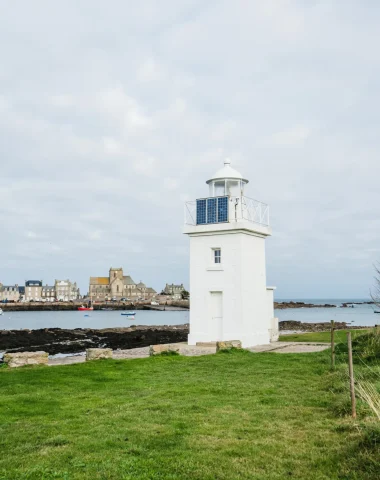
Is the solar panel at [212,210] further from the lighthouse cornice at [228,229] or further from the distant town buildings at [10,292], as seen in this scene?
the distant town buildings at [10,292]

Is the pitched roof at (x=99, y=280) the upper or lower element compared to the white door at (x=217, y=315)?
upper

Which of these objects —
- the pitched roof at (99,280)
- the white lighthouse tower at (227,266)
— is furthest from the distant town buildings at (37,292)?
the white lighthouse tower at (227,266)

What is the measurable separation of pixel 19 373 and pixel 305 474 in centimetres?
892

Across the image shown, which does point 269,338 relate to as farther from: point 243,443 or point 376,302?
point 243,443

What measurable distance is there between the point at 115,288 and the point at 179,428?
556 feet

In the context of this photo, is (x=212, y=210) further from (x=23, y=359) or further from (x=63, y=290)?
(x=63, y=290)

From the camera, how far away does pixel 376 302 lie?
11.2m

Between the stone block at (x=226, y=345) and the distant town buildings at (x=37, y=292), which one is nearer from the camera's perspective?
the stone block at (x=226, y=345)

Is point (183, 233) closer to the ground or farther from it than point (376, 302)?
farther from it

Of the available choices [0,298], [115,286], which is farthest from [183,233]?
[0,298]

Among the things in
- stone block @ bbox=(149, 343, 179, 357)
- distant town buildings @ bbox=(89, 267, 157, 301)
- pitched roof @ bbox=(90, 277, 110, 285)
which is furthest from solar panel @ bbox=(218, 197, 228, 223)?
pitched roof @ bbox=(90, 277, 110, 285)

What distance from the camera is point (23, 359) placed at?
14039 millimetres

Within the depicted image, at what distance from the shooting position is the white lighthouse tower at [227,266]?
1909cm

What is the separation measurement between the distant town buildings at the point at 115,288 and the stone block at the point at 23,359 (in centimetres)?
15918
